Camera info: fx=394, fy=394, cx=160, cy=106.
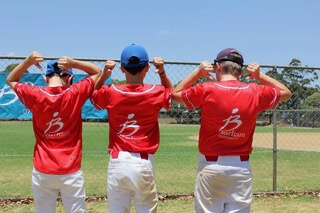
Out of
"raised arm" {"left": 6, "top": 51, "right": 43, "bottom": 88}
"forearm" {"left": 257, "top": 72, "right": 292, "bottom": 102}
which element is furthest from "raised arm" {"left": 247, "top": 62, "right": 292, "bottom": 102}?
"raised arm" {"left": 6, "top": 51, "right": 43, "bottom": 88}

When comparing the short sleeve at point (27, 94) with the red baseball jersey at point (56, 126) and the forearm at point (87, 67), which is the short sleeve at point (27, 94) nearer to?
the red baseball jersey at point (56, 126)

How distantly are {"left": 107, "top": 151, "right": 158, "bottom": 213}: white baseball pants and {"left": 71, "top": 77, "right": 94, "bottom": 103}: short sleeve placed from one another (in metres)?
0.70

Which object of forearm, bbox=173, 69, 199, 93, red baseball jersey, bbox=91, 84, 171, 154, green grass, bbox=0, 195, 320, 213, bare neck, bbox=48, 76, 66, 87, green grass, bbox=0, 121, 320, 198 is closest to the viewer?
red baseball jersey, bbox=91, 84, 171, 154

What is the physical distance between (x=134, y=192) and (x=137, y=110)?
740 mm

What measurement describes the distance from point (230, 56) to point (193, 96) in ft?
1.65

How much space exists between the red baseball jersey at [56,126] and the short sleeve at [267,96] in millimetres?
1709

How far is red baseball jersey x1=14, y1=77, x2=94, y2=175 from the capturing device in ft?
12.1

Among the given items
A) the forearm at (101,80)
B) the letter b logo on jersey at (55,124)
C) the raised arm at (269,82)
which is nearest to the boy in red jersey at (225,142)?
the raised arm at (269,82)

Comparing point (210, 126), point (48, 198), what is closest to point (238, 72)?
point (210, 126)

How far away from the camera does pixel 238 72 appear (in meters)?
3.72

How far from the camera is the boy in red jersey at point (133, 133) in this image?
3.50 meters

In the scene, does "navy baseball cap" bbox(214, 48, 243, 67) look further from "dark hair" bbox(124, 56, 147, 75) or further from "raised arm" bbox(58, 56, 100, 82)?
"raised arm" bbox(58, 56, 100, 82)

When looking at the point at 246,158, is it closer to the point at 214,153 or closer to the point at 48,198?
the point at 214,153

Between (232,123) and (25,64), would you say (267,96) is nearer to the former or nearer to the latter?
(232,123)
